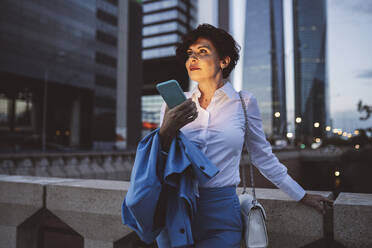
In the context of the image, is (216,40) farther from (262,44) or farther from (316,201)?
(262,44)

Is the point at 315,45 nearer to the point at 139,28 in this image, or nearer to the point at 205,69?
the point at 139,28

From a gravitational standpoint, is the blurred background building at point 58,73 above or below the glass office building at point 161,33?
below

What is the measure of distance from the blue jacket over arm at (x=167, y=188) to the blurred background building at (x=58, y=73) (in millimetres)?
35678

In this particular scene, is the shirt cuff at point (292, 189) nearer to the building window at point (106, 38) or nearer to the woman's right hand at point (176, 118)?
the woman's right hand at point (176, 118)

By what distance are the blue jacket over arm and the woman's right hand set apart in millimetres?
42

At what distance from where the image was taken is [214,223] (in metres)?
1.63

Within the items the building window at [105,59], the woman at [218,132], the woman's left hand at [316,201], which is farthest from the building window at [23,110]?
the woman's left hand at [316,201]

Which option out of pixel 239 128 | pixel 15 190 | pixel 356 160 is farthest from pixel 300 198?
pixel 356 160

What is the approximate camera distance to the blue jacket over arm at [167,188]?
4.62 ft

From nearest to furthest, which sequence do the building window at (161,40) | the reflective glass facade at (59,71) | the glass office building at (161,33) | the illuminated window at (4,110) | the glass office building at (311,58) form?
the reflective glass facade at (59,71) < the illuminated window at (4,110) < the glass office building at (161,33) < the building window at (161,40) < the glass office building at (311,58)

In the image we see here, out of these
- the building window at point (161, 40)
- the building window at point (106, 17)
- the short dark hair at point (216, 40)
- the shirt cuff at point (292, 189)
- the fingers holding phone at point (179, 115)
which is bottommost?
the shirt cuff at point (292, 189)

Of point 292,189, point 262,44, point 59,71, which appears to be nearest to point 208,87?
point 292,189

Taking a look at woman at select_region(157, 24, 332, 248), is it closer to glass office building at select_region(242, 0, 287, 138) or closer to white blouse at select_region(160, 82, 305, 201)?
white blouse at select_region(160, 82, 305, 201)

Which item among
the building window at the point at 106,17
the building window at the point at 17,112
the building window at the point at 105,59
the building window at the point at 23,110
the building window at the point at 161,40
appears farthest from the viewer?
the building window at the point at 161,40
